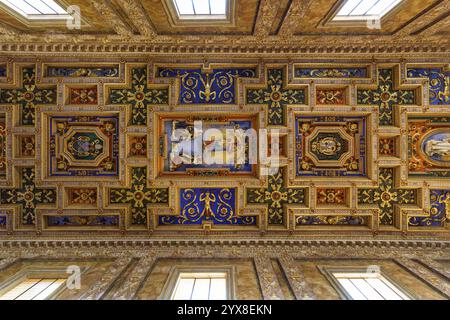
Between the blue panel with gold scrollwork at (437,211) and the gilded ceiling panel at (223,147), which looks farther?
the blue panel with gold scrollwork at (437,211)

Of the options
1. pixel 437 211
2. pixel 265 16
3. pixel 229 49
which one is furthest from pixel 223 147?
pixel 437 211

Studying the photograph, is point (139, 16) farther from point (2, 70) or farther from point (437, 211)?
point (437, 211)

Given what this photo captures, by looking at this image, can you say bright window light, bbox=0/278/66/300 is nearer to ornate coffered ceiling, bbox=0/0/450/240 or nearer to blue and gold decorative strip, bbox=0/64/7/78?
ornate coffered ceiling, bbox=0/0/450/240

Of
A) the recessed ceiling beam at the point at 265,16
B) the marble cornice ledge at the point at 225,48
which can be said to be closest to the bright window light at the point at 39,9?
the marble cornice ledge at the point at 225,48

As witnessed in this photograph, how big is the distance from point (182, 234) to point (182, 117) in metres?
3.39

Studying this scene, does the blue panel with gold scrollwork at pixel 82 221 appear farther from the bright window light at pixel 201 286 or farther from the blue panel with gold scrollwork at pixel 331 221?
the blue panel with gold scrollwork at pixel 331 221

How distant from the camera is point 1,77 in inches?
A: 278

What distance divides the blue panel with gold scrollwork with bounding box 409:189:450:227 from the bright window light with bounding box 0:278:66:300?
9416mm

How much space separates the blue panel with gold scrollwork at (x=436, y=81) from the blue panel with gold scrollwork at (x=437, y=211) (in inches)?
103

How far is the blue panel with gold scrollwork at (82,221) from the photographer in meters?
7.44

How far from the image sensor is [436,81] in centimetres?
720

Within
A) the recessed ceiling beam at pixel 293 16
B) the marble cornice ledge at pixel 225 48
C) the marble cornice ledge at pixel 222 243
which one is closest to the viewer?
the recessed ceiling beam at pixel 293 16

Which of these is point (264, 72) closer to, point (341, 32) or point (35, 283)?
point (341, 32)
